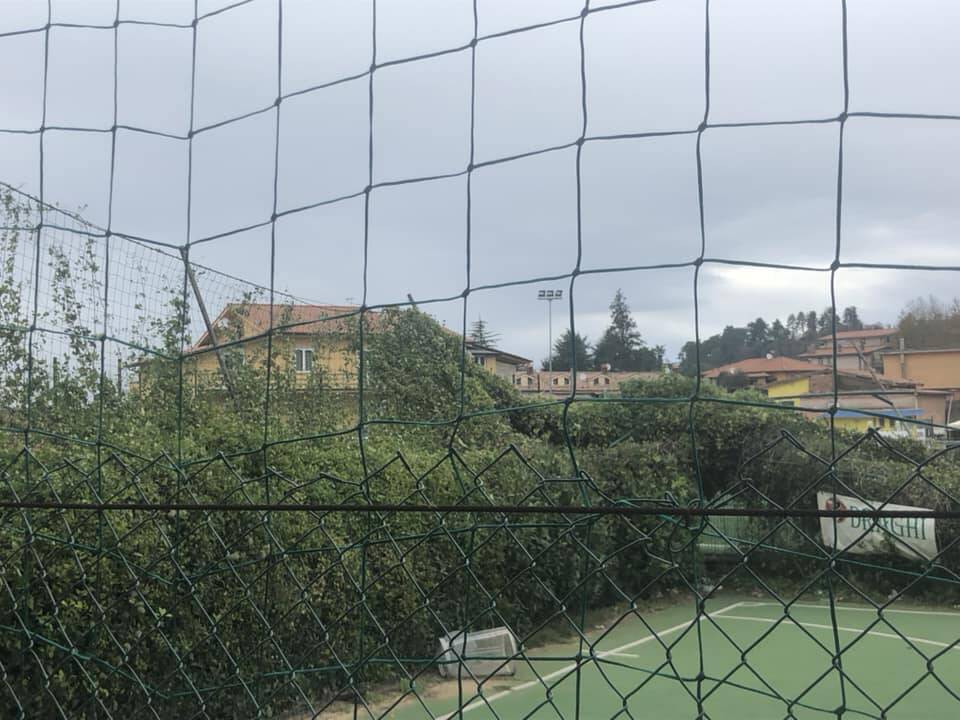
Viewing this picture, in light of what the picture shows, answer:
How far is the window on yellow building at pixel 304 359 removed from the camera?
4348 mm

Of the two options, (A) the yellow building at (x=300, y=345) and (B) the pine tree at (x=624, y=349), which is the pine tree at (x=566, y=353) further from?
(A) the yellow building at (x=300, y=345)

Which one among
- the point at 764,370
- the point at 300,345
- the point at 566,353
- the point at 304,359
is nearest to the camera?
the point at 764,370

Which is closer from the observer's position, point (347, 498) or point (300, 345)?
point (347, 498)

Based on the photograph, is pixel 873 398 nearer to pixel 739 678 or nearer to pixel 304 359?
pixel 304 359

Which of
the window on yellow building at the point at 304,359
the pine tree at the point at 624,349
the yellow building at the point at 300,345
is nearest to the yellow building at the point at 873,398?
the pine tree at the point at 624,349

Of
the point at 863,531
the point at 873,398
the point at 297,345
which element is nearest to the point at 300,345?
the point at 297,345

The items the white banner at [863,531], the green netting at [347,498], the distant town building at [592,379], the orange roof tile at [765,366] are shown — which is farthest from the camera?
the green netting at [347,498]

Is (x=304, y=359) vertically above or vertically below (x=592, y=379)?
above

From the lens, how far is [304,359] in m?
4.52

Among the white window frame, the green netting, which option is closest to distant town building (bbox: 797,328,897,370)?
the green netting

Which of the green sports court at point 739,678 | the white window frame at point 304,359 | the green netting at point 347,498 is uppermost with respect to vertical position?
the white window frame at point 304,359

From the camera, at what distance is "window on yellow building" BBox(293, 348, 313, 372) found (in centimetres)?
435

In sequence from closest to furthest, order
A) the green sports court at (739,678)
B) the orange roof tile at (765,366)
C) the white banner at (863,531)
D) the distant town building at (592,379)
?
1. the white banner at (863,531)
2. the orange roof tile at (765,366)
3. the distant town building at (592,379)
4. the green sports court at (739,678)

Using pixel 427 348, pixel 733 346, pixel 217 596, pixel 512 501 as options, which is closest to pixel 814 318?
pixel 733 346
